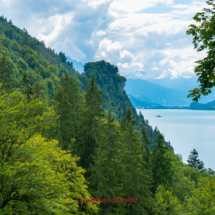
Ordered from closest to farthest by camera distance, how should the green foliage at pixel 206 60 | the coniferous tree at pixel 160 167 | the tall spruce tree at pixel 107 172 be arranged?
the green foliage at pixel 206 60, the tall spruce tree at pixel 107 172, the coniferous tree at pixel 160 167

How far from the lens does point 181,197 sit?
112 ft

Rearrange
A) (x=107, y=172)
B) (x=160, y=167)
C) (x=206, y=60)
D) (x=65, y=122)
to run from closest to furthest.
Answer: (x=206, y=60) < (x=107, y=172) < (x=65, y=122) < (x=160, y=167)

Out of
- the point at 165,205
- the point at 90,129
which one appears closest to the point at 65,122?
the point at 90,129

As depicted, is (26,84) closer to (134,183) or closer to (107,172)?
(107,172)

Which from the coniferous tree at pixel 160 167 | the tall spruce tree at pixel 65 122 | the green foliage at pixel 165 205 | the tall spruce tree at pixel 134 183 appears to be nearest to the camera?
the tall spruce tree at pixel 134 183

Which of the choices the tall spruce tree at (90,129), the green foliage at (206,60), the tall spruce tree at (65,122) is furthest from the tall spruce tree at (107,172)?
the green foliage at (206,60)

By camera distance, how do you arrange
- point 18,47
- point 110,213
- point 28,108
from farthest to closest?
1. point 18,47
2. point 110,213
3. point 28,108

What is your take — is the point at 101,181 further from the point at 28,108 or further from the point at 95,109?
the point at 28,108

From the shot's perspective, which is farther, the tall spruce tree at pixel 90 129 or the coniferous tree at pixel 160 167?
the coniferous tree at pixel 160 167

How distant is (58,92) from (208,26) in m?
20.4

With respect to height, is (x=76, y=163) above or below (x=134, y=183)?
above

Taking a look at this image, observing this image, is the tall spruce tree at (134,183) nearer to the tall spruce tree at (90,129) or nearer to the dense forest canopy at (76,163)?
the dense forest canopy at (76,163)

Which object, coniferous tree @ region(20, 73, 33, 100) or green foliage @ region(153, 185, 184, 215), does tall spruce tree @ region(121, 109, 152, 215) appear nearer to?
green foliage @ region(153, 185, 184, 215)

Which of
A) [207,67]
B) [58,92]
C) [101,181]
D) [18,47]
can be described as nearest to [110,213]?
[101,181]
